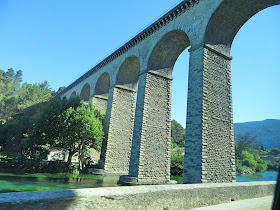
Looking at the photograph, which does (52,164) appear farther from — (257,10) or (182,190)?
(257,10)

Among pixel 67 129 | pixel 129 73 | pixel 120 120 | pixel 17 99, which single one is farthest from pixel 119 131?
pixel 17 99

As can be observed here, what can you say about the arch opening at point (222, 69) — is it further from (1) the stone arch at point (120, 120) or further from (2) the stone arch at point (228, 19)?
(1) the stone arch at point (120, 120)

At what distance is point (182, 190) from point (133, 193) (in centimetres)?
153

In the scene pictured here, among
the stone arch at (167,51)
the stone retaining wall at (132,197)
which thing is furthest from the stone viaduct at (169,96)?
the stone retaining wall at (132,197)

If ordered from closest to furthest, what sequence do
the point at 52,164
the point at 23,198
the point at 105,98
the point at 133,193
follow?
the point at 23,198 → the point at 133,193 → the point at 52,164 → the point at 105,98

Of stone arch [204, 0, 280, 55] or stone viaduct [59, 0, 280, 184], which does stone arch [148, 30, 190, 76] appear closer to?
stone viaduct [59, 0, 280, 184]

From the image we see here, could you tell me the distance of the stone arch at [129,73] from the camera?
22.2 metres

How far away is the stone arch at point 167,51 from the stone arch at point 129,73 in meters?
4.62

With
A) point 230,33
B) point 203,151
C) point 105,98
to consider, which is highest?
point 230,33

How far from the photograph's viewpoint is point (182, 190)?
4.89 m

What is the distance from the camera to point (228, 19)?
43.0 feet

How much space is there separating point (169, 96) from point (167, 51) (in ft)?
14.1

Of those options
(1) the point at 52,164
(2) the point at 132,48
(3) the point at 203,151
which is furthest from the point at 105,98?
(3) the point at 203,151

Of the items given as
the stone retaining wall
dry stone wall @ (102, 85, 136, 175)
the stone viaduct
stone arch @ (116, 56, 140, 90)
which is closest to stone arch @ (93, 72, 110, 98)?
the stone viaduct
